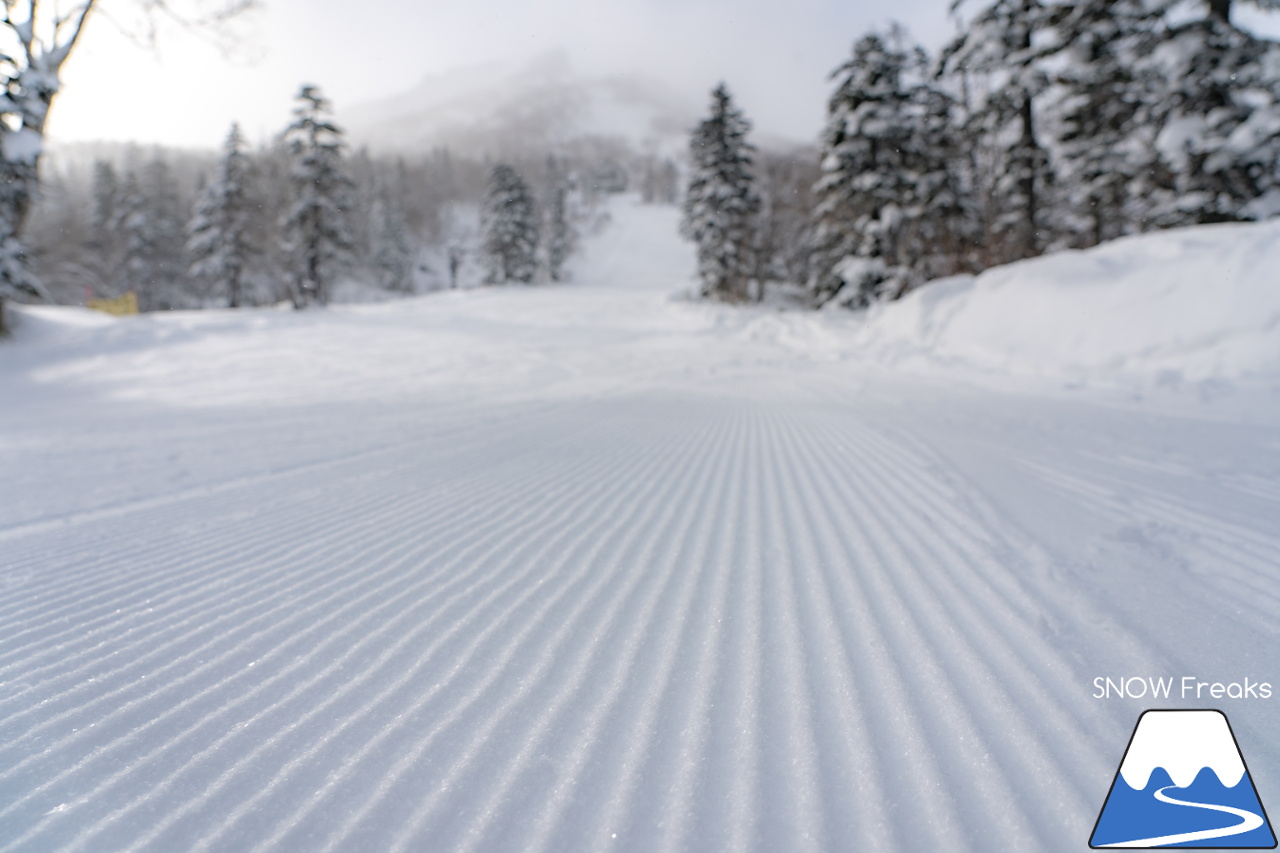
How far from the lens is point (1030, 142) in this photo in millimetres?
14250

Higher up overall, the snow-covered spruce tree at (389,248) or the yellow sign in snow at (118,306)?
the snow-covered spruce tree at (389,248)

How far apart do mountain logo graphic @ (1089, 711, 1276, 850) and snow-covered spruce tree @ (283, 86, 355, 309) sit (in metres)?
31.7

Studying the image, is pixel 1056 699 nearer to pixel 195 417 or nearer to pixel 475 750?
pixel 475 750

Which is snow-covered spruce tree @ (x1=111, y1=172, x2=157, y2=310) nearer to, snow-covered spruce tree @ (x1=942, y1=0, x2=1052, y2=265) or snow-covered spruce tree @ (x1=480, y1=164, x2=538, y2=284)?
snow-covered spruce tree @ (x1=480, y1=164, x2=538, y2=284)

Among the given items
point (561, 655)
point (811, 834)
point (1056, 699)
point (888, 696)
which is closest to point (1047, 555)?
point (1056, 699)

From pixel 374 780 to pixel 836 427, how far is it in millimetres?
→ 4632

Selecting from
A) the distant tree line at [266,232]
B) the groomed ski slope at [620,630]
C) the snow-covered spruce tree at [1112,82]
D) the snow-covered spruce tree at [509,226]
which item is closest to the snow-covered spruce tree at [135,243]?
the distant tree line at [266,232]

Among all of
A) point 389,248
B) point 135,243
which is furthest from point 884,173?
point 389,248

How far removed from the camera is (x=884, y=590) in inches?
78.9

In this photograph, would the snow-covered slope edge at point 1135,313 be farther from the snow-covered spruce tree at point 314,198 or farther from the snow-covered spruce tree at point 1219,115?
the snow-covered spruce tree at point 314,198

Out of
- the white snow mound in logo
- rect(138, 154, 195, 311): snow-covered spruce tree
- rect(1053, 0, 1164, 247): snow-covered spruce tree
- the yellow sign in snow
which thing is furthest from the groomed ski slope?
rect(138, 154, 195, 311): snow-covered spruce tree

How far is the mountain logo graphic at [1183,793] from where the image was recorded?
109 centimetres

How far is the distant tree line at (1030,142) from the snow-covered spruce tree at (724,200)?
0.31 feet

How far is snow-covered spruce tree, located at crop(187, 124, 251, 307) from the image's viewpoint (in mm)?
30453
